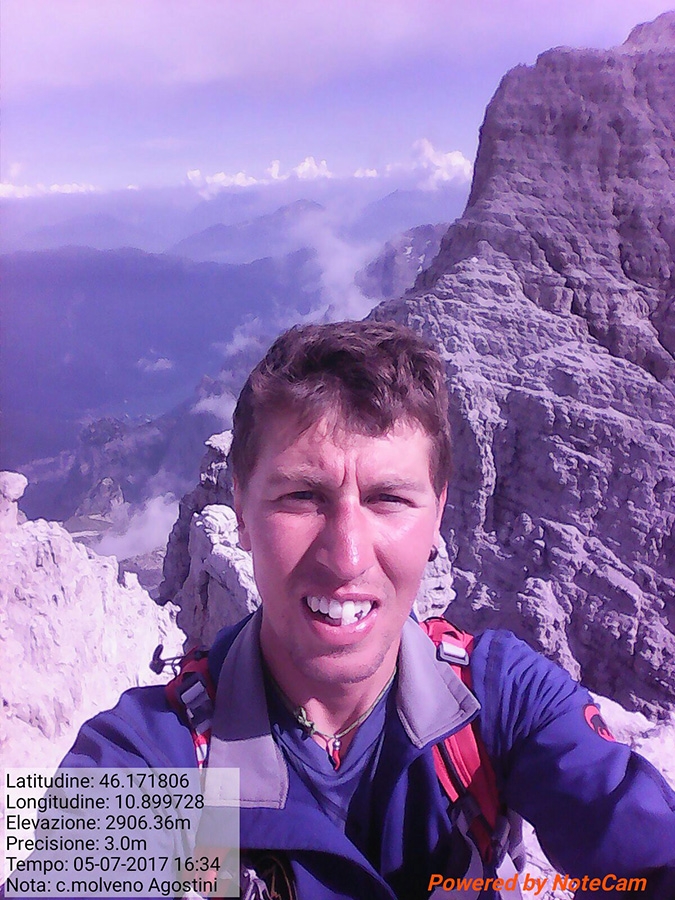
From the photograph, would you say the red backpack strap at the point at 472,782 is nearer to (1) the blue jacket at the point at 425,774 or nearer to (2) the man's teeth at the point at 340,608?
(1) the blue jacket at the point at 425,774

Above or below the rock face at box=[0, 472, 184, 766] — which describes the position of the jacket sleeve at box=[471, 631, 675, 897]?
above

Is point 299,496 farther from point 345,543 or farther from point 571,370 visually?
point 571,370

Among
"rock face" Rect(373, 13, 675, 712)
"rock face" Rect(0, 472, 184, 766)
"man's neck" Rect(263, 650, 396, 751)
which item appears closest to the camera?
"man's neck" Rect(263, 650, 396, 751)

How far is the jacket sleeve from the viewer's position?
2.43ft

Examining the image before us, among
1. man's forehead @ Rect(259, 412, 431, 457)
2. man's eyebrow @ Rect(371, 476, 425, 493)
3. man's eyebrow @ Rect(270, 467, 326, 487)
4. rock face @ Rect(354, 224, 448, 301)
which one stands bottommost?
man's eyebrow @ Rect(371, 476, 425, 493)

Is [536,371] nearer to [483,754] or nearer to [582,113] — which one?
[582,113]

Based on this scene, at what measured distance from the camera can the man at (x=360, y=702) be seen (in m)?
0.77

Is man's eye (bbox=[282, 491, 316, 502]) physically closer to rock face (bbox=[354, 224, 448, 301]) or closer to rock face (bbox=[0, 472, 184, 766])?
rock face (bbox=[0, 472, 184, 766])

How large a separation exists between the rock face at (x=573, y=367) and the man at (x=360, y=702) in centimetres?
376

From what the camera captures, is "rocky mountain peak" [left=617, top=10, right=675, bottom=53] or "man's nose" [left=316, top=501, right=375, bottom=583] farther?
"rocky mountain peak" [left=617, top=10, right=675, bottom=53]

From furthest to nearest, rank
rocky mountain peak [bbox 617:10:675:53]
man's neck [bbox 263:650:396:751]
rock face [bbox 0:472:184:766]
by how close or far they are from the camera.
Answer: rocky mountain peak [bbox 617:10:675:53] → rock face [bbox 0:472:184:766] → man's neck [bbox 263:650:396:751]

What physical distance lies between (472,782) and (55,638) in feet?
7.47

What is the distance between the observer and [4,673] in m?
2.18

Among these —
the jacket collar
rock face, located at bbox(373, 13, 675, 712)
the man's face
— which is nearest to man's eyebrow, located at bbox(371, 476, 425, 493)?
the man's face
